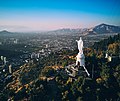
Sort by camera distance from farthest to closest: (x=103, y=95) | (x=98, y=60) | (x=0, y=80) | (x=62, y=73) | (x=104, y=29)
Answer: (x=104, y=29)
(x=0, y=80)
(x=98, y=60)
(x=62, y=73)
(x=103, y=95)

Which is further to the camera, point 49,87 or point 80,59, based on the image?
point 80,59

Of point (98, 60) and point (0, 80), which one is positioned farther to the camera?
point (0, 80)

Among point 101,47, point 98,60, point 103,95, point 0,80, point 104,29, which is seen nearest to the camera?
point 103,95

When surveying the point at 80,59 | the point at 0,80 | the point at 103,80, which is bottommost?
the point at 0,80

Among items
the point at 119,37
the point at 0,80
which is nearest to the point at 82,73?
the point at 0,80

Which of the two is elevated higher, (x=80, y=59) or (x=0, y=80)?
(x=80, y=59)

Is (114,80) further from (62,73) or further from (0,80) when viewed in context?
(0,80)

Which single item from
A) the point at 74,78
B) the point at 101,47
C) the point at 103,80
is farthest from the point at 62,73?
the point at 101,47

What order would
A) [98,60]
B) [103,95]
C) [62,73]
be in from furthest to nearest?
[98,60], [62,73], [103,95]

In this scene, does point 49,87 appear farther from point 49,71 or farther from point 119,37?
point 119,37
